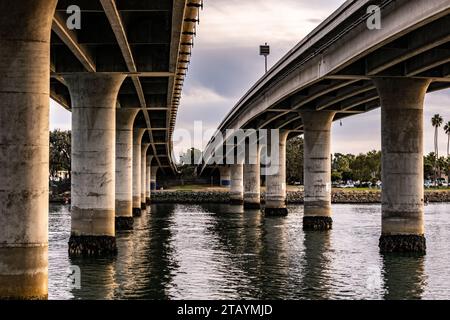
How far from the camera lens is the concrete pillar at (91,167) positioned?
39.7 m

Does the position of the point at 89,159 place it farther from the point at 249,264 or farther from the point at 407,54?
the point at 407,54

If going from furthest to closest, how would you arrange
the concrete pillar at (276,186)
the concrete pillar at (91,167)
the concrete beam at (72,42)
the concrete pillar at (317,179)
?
the concrete pillar at (276,186) → the concrete pillar at (317,179) → the concrete pillar at (91,167) → the concrete beam at (72,42)

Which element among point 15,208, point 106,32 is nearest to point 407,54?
point 106,32

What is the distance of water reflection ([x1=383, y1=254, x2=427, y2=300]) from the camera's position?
1098 inches

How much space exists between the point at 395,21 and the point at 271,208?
55.3m

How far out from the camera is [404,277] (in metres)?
32.2

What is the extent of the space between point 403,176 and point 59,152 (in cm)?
14763

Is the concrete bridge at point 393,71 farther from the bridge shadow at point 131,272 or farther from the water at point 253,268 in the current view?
the bridge shadow at point 131,272

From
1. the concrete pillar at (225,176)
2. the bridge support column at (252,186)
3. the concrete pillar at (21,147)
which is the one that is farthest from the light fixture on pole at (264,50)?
the concrete pillar at (225,176)

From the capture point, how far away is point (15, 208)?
20922 mm

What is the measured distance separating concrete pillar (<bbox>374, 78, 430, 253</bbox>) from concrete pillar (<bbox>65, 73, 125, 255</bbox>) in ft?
47.8

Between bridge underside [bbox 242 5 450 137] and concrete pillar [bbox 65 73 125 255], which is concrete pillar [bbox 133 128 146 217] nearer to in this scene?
bridge underside [bbox 242 5 450 137]

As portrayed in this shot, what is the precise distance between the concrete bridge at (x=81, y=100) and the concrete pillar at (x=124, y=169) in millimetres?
79
